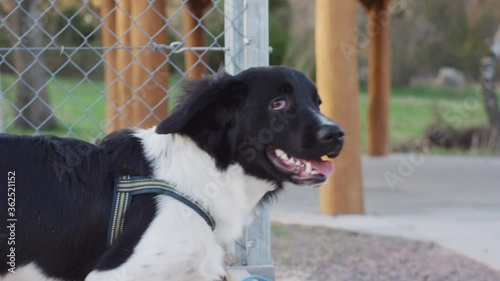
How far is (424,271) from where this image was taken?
5.10m

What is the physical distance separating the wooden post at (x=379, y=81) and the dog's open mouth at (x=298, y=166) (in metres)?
9.82

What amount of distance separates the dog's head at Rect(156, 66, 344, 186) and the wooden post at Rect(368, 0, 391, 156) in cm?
980

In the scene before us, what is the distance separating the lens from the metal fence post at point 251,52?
3.64 meters

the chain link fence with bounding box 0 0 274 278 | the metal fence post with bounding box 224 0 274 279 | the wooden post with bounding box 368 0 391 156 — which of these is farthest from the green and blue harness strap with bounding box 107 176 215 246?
the wooden post with bounding box 368 0 391 156

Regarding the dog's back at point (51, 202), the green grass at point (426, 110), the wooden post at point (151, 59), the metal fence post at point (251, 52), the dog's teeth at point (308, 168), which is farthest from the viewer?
the green grass at point (426, 110)

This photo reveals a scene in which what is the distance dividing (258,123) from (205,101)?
217mm

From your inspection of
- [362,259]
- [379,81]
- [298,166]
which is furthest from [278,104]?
→ [379,81]

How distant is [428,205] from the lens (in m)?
7.93

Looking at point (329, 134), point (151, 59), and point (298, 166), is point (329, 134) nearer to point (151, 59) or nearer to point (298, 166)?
point (298, 166)

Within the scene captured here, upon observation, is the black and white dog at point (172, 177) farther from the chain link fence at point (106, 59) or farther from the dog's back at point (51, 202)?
the chain link fence at point (106, 59)

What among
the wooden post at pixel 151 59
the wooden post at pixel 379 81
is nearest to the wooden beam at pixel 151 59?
the wooden post at pixel 151 59

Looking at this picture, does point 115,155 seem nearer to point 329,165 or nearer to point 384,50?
point 329,165

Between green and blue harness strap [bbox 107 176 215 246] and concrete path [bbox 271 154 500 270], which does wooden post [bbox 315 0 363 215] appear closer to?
concrete path [bbox 271 154 500 270]

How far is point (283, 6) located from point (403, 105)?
7.96 meters
